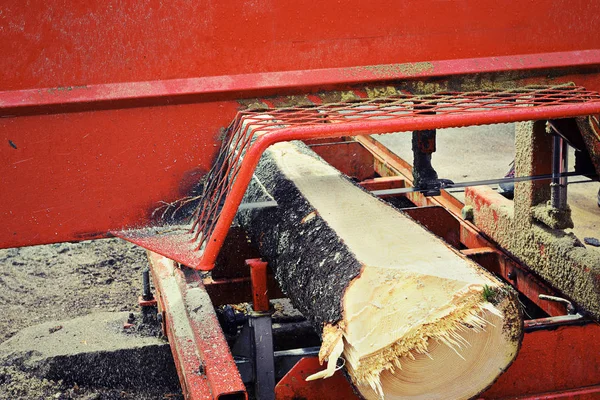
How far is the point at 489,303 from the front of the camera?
1826mm

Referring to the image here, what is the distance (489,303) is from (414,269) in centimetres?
21

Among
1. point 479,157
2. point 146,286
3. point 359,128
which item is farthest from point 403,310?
point 479,157

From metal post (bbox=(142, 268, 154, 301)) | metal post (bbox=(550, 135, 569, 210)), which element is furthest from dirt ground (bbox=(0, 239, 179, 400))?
metal post (bbox=(550, 135, 569, 210))

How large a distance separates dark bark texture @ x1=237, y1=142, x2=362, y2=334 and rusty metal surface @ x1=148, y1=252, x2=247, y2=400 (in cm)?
29

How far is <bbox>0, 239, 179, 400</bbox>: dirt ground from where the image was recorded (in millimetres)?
3234

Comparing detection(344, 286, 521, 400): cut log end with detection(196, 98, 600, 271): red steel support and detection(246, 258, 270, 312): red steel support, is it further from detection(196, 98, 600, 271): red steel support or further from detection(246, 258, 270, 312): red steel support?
detection(246, 258, 270, 312): red steel support

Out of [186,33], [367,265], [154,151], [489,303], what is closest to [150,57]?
[186,33]

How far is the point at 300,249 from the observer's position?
2275mm

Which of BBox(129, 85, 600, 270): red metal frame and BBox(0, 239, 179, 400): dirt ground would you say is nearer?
BBox(129, 85, 600, 270): red metal frame

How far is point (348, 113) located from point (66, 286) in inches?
110

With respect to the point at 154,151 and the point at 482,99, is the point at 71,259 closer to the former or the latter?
the point at 154,151

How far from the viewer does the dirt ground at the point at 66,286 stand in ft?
10.6

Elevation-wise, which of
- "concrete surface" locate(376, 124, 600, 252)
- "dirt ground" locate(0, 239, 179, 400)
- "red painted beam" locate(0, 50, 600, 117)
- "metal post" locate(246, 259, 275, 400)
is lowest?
"concrete surface" locate(376, 124, 600, 252)

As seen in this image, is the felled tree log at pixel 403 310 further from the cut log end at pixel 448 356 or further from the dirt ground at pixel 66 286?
the dirt ground at pixel 66 286
